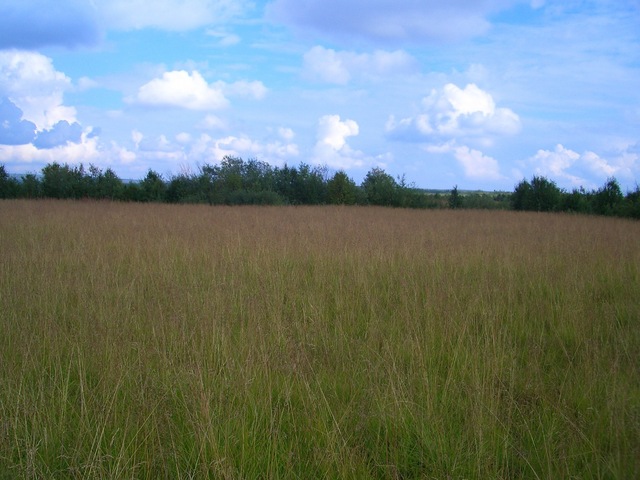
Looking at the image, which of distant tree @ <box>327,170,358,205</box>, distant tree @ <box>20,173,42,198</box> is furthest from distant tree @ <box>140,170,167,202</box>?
distant tree @ <box>327,170,358,205</box>

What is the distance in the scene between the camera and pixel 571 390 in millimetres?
2965

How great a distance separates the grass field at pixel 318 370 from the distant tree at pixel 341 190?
19930 mm

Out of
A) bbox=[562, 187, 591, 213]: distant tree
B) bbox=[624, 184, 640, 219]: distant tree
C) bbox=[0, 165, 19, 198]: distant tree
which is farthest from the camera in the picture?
bbox=[0, 165, 19, 198]: distant tree

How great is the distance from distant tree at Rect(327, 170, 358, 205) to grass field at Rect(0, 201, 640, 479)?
1993 cm

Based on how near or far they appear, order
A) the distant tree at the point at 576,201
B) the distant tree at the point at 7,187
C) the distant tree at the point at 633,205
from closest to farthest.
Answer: the distant tree at the point at 633,205
the distant tree at the point at 576,201
the distant tree at the point at 7,187

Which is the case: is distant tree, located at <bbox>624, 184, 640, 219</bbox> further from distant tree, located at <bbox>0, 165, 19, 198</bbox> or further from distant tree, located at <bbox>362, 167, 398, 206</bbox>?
distant tree, located at <bbox>0, 165, 19, 198</bbox>

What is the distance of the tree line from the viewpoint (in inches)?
912

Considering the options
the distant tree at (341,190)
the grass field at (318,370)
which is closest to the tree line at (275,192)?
the distant tree at (341,190)

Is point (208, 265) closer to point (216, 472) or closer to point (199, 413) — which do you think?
point (199, 413)

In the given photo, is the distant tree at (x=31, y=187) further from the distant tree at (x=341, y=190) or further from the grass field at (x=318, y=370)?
the grass field at (x=318, y=370)

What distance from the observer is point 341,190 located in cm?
2633

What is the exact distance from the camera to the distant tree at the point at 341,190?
2619 cm

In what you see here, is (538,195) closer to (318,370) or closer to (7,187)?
(318,370)

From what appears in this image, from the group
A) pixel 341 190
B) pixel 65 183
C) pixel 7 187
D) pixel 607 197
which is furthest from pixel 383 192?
pixel 7 187
